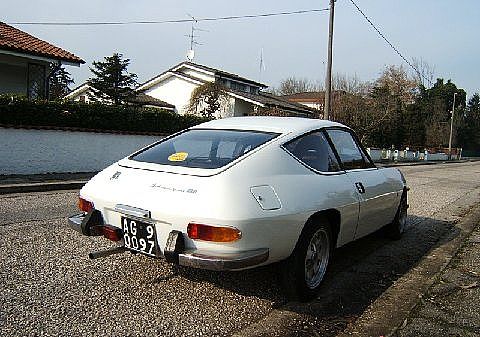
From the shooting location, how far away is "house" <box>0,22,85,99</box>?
53.4 feet

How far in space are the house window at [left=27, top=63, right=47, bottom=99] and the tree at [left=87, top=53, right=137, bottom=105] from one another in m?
11.1

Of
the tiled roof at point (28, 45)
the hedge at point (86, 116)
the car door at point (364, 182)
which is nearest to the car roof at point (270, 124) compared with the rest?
the car door at point (364, 182)

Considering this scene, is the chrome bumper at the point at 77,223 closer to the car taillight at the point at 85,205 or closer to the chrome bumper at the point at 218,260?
the car taillight at the point at 85,205

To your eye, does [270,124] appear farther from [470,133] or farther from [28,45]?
[470,133]

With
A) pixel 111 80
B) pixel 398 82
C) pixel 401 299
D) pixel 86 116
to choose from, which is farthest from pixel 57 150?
pixel 398 82

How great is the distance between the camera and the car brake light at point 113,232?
140 inches

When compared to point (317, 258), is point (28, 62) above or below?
above

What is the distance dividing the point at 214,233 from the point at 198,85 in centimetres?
3004

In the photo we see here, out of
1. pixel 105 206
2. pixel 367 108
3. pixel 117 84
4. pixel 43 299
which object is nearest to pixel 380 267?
pixel 105 206

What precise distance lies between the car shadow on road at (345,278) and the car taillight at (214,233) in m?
0.79

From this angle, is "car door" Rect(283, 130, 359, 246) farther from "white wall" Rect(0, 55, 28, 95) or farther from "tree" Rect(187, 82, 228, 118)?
"tree" Rect(187, 82, 228, 118)

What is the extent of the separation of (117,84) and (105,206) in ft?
89.6

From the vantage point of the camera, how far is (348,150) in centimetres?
490

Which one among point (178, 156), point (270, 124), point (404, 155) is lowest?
point (404, 155)
